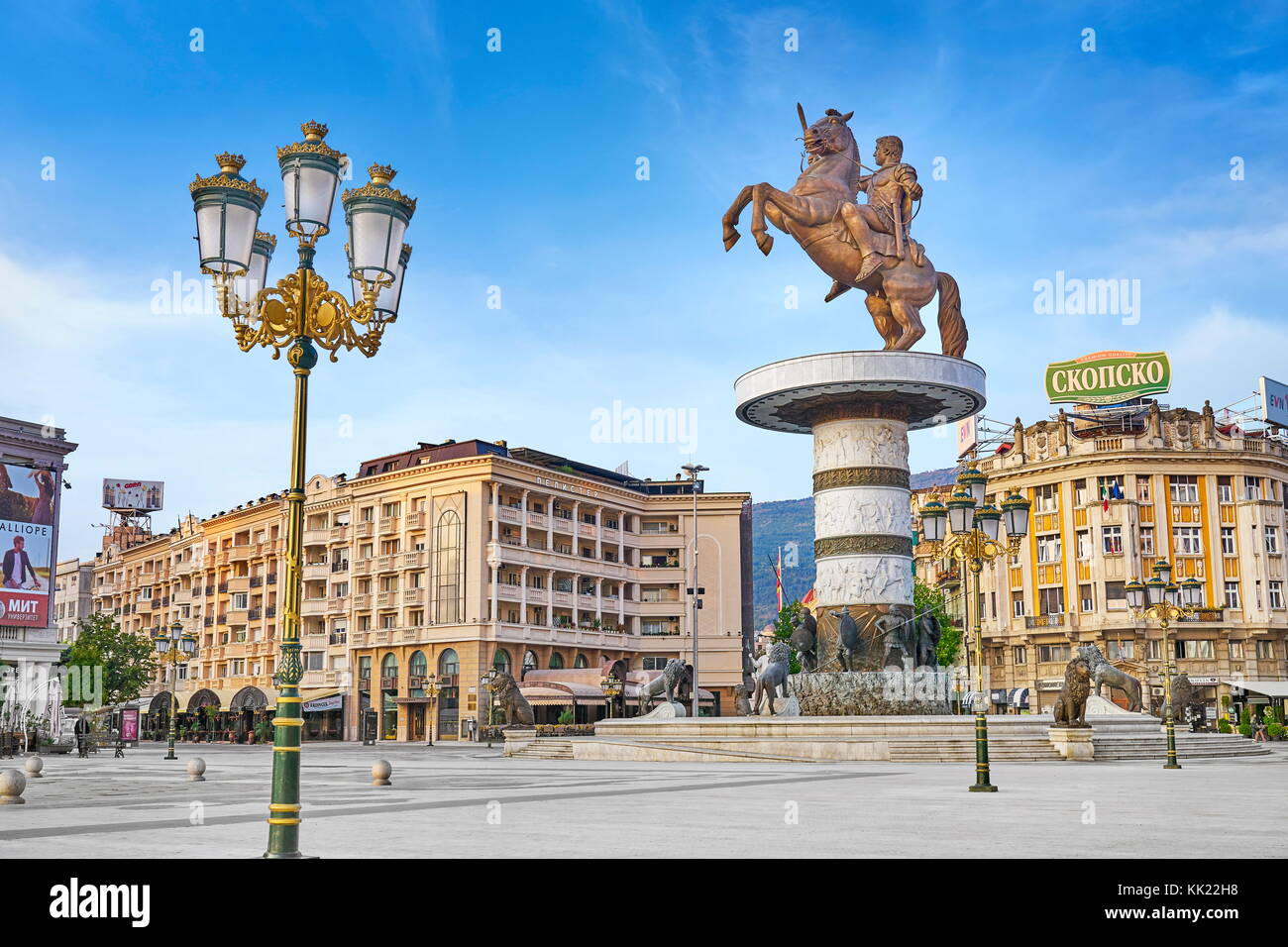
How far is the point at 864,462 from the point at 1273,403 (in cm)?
5690

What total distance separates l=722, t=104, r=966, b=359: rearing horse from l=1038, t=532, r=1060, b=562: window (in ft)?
142

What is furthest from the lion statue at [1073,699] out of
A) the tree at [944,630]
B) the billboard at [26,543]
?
the billboard at [26,543]

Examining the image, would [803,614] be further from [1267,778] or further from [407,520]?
[407,520]

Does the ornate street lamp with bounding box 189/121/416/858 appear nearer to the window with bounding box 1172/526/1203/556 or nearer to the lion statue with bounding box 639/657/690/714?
the lion statue with bounding box 639/657/690/714

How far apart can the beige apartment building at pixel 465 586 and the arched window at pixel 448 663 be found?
10 cm

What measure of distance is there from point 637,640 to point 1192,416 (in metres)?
39.4

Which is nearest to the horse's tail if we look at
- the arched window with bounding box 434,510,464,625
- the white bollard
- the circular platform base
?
the circular platform base

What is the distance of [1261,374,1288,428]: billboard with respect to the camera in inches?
3246

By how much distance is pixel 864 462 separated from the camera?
38.9 meters

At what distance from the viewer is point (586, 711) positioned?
75.1m

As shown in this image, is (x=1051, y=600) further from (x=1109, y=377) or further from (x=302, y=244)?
(x=302, y=244)

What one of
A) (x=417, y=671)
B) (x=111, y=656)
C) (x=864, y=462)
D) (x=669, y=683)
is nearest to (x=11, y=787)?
(x=864, y=462)

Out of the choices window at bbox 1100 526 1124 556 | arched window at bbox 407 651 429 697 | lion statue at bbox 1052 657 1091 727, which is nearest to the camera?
lion statue at bbox 1052 657 1091 727

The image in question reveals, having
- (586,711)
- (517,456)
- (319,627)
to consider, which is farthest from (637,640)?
(319,627)
